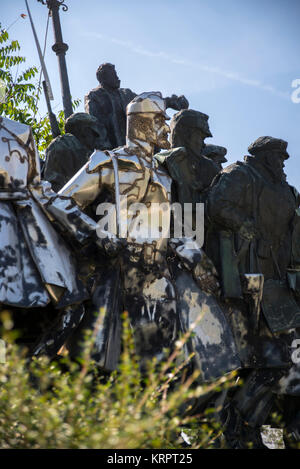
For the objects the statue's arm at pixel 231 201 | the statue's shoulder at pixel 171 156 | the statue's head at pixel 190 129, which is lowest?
the statue's arm at pixel 231 201

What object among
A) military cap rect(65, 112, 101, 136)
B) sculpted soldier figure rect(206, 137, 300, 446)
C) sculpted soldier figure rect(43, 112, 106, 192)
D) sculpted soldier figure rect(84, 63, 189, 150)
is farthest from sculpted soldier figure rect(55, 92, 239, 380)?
sculpted soldier figure rect(84, 63, 189, 150)

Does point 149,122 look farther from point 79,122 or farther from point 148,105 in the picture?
point 79,122

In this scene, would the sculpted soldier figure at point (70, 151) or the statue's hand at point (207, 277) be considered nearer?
the statue's hand at point (207, 277)

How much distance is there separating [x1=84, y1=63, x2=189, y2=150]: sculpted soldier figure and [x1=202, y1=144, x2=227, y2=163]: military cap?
39.6 inches

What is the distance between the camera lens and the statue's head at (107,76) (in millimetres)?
10297

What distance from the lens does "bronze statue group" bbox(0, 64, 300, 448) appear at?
6.24 metres

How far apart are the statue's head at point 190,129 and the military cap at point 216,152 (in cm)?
153

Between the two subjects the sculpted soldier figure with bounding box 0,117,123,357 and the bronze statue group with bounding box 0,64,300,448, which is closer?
the sculpted soldier figure with bounding box 0,117,123,357

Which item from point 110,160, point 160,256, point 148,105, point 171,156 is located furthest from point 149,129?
point 160,256

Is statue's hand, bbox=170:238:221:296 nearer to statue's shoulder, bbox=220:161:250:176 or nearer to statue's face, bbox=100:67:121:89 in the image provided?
statue's shoulder, bbox=220:161:250:176

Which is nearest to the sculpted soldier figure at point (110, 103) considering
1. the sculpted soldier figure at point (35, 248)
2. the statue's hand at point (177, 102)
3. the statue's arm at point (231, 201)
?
the statue's hand at point (177, 102)

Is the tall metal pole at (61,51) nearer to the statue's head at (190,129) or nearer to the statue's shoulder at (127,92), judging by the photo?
the statue's shoulder at (127,92)

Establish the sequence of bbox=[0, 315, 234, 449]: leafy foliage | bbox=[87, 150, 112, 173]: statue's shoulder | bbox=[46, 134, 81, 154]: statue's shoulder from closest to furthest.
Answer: bbox=[0, 315, 234, 449]: leafy foliage, bbox=[87, 150, 112, 173]: statue's shoulder, bbox=[46, 134, 81, 154]: statue's shoulder
